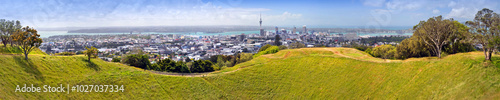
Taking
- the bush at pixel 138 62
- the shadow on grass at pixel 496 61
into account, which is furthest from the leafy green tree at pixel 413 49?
the bush at pixel 138 62

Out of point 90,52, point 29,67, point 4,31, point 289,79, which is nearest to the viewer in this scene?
point 29,67

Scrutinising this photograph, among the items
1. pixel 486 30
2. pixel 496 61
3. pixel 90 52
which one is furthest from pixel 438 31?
pixel 90 52

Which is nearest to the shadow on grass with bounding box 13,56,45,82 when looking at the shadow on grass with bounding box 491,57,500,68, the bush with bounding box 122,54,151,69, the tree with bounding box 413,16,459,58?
the bush with bounding box 122,54,151,69

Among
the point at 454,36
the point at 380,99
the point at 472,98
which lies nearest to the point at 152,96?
the point at 380,99

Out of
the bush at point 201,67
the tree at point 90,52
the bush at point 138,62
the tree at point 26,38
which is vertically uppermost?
the tree at point 26,38

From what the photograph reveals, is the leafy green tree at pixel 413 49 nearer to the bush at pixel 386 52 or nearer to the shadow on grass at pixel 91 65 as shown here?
the bush at pixel 386 52

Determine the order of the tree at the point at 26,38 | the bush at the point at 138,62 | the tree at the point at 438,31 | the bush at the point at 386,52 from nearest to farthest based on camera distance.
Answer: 1. the tree at the point at 26,38
2. the tree at the point at 438,31
3. the bush at the point at 386,52
4. the bush at the point at 138,62

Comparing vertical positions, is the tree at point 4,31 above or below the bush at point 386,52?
above

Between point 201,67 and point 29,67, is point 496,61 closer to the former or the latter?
point 201,67
